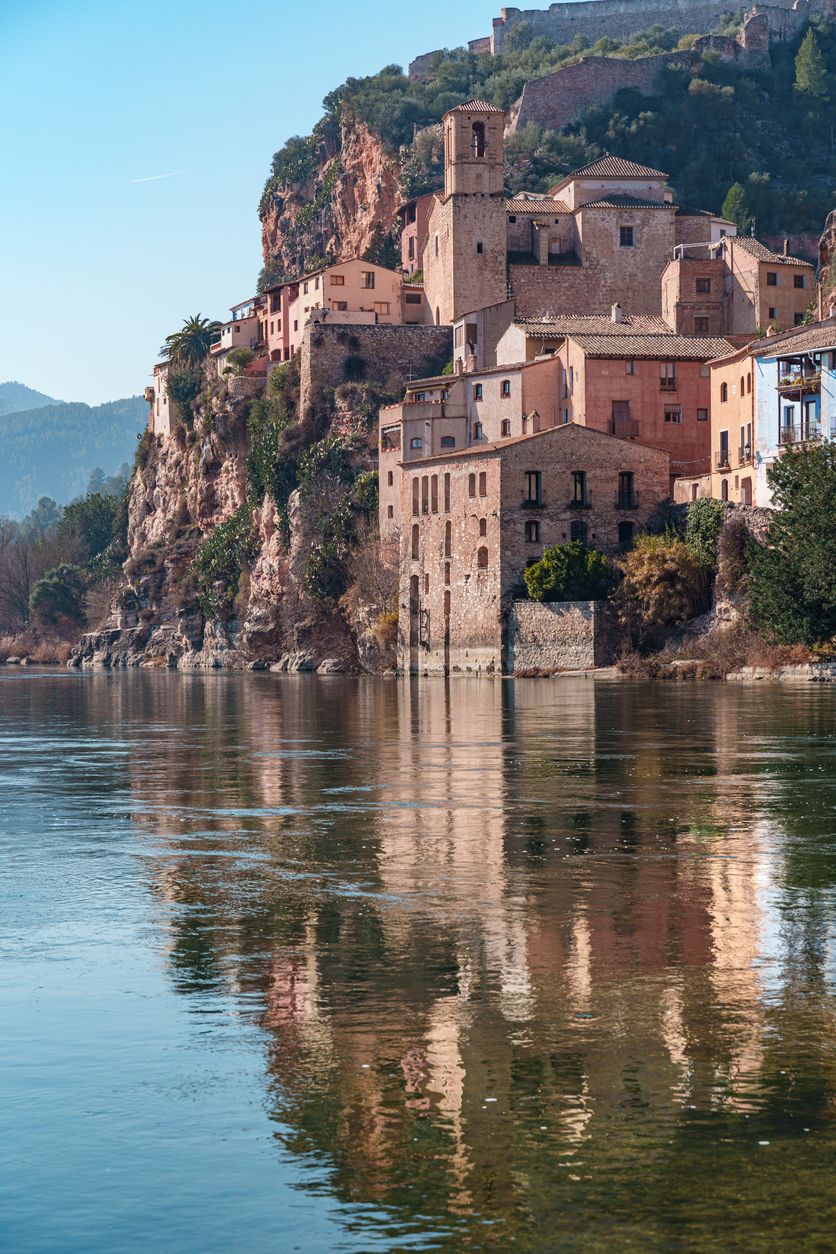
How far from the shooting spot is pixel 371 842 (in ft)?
59.0

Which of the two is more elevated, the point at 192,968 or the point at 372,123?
the point at 372,123

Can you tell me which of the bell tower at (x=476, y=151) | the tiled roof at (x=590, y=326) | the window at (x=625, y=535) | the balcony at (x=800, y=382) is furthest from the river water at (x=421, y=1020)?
the bell tower at (x=476, y=151)

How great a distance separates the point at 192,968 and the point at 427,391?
79.1 m

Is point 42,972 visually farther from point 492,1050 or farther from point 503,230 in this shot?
point 503,230

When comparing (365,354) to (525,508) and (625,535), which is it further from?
(625,535)

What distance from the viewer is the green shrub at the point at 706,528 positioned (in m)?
68.2

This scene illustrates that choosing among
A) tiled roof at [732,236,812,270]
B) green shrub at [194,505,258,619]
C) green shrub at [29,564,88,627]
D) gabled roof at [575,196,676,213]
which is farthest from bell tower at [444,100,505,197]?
green shrub at [29,564,88,627]

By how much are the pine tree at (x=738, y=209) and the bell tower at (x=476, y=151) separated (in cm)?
2303

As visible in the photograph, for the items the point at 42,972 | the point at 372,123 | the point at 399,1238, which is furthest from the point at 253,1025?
the point at 372,123

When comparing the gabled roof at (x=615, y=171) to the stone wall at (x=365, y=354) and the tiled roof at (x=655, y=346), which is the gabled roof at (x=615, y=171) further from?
the tiled roof at (x=655, y=346)

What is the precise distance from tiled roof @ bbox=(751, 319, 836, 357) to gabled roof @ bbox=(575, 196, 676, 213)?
98.3ft

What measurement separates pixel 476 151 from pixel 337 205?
36.3m

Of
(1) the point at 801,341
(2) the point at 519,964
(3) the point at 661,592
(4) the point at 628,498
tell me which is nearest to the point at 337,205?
(4) the point at 628,498

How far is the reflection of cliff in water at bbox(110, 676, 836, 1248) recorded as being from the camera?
7.81 metres
